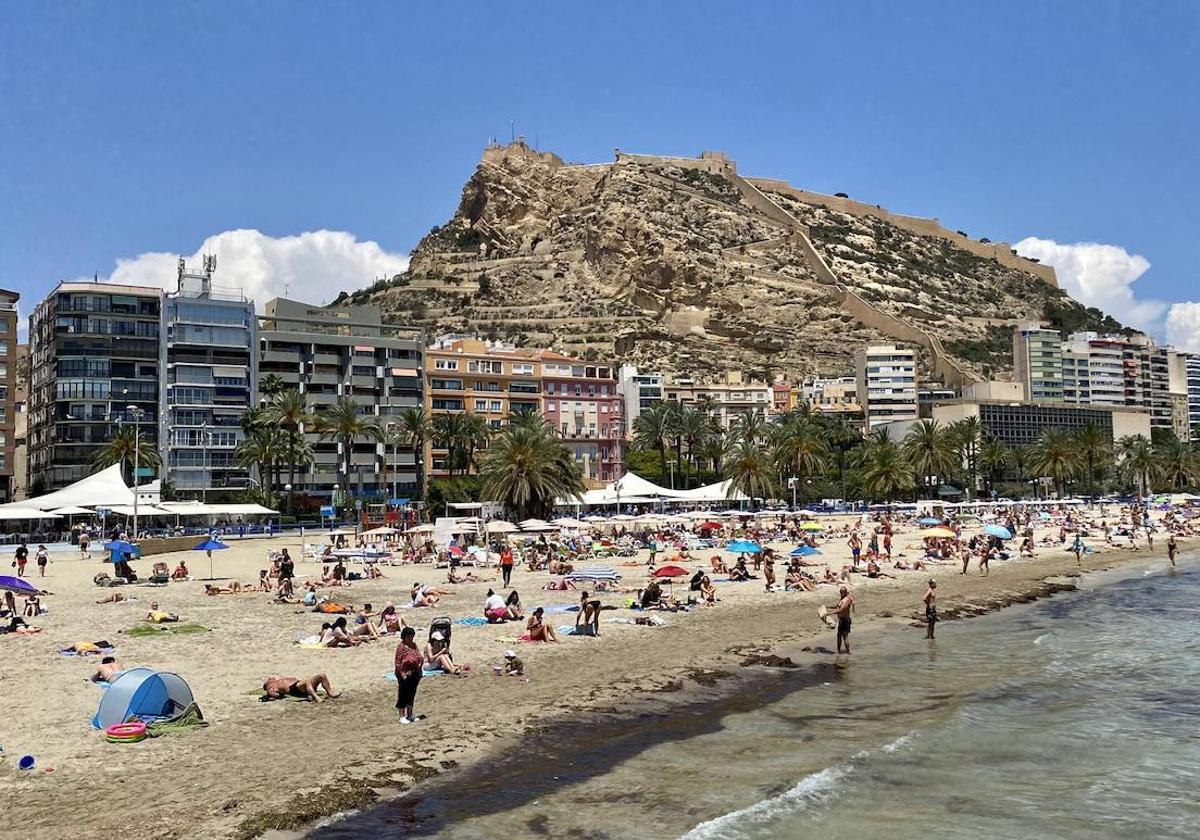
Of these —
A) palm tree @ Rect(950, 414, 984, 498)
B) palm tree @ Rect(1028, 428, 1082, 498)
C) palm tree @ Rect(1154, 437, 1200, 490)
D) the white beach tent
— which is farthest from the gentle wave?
palm tree @ Rect(1154, 437, 1200, 490)

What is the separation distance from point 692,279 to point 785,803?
Answer: 144 meters

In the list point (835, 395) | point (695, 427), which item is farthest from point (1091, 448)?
point (835, 395)

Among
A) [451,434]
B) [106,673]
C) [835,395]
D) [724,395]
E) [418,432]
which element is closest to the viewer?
[106,673]

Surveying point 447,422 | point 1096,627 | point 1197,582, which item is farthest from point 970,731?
point 447,422

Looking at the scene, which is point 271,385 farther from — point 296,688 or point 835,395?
point 835,395

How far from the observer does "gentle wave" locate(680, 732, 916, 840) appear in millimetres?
11195

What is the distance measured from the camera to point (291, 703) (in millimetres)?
16266

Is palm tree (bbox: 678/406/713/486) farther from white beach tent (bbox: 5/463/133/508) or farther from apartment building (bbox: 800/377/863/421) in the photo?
white beach tent (bbox: 5/463/133/508)

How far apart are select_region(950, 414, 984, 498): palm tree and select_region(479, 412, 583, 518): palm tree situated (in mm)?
49678

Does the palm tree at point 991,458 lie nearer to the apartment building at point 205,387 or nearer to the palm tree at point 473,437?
the palm tree at point 473,437

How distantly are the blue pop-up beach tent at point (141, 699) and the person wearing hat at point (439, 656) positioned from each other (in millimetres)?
5218

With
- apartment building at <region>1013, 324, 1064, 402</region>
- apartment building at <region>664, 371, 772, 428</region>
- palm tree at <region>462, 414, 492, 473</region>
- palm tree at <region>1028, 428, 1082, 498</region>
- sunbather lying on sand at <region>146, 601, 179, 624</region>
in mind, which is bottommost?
sunbather lying on sand at <region>146, 601, 179, 624</region>

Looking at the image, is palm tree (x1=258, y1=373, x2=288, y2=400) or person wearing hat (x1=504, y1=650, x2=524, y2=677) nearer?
person wearing hat (x1=504, y1=650, x2=524, y2=677)

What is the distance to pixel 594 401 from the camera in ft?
347
